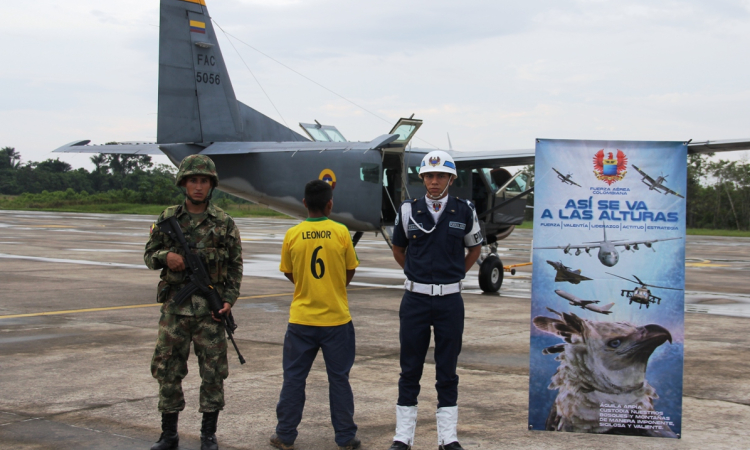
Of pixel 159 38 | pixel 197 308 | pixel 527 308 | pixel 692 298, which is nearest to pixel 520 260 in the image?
pixel 692 298

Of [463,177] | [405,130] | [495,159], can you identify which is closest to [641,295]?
[405,130]

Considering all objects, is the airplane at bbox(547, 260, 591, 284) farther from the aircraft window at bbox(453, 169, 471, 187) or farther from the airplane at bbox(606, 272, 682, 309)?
the aircraft window at bbox(453, 169, 471, 187)

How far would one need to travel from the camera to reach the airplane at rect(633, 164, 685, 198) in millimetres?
5332

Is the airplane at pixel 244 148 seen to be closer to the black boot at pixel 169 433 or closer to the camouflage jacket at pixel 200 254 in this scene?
the camouflage jacket at pixel 200 254

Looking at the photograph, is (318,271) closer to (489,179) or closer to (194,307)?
(194,307)

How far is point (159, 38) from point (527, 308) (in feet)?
29.4

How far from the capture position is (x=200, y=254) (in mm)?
5012

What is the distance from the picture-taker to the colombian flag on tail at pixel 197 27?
14852mm

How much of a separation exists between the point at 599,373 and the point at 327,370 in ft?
6.75

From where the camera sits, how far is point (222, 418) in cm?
555

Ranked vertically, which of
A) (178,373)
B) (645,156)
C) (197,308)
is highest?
(645,156)

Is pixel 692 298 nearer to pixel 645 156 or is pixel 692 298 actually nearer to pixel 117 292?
pixel 645 156

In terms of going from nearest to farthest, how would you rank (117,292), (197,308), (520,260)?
(197,308), (117,292), (520,260)

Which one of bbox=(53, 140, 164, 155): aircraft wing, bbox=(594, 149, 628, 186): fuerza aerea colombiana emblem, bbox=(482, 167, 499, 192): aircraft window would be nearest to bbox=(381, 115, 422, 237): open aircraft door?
bbox=(482, 167, 499, 192): aircraft window
